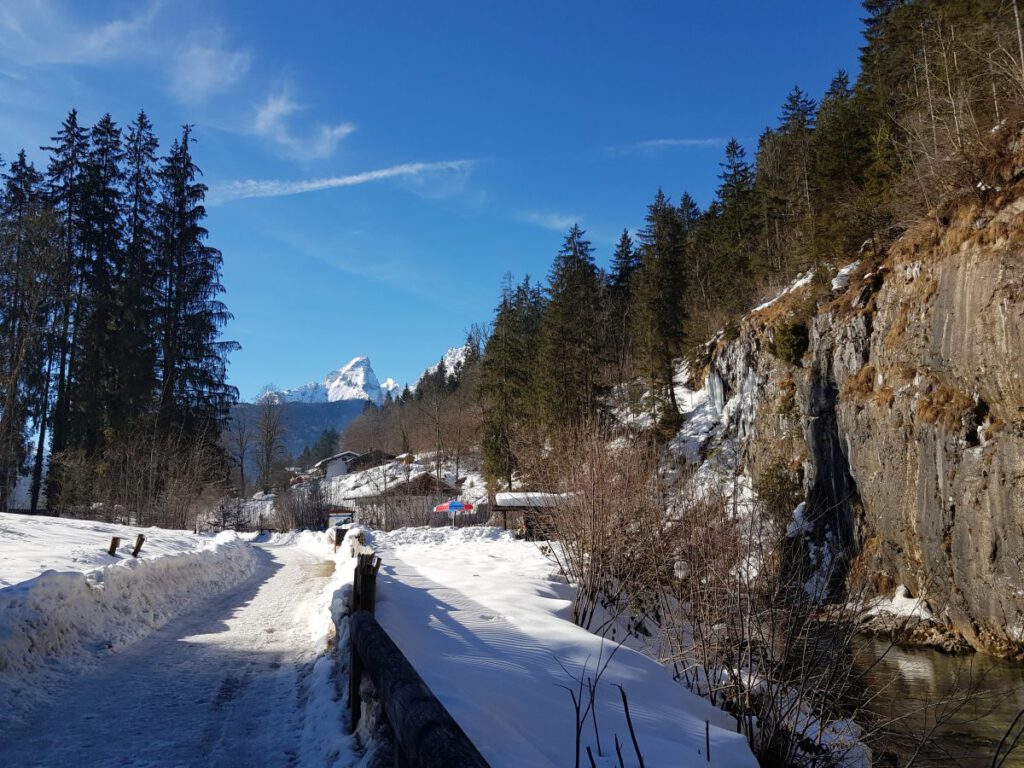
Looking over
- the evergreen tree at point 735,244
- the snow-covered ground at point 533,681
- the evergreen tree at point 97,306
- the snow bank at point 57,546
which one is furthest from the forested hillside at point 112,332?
the evergreen tree at point 735,244

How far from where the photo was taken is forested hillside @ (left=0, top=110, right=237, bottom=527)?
2603 cm

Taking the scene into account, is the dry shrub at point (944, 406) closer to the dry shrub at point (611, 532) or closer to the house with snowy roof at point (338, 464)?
the dry shrub at point (611, 532)

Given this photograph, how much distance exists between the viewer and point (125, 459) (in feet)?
95.9

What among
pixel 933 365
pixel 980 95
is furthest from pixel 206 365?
pixel 980 95

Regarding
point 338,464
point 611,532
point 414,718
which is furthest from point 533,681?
point 338,464

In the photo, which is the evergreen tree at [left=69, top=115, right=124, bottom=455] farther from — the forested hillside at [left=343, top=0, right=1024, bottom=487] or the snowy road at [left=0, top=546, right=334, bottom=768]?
the snowy road at [left=0, top=546, right=334, bottom=768]

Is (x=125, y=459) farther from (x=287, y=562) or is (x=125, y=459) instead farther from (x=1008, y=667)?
(x=1008, y=667)

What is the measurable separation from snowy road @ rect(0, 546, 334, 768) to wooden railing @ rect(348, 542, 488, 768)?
870 millimetres

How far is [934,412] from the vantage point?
14.3 m

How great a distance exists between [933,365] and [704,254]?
3313cm

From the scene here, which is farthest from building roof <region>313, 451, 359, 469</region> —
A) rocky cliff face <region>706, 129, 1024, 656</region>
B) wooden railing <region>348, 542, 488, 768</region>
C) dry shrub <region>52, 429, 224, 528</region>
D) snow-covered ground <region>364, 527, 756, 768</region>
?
wooden railing <region>348, 542, 488, 768</region>

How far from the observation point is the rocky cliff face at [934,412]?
1197 centimetres

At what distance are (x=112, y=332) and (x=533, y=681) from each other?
3208 centimetres

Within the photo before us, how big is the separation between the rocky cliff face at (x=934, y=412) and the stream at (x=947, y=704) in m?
1.22
